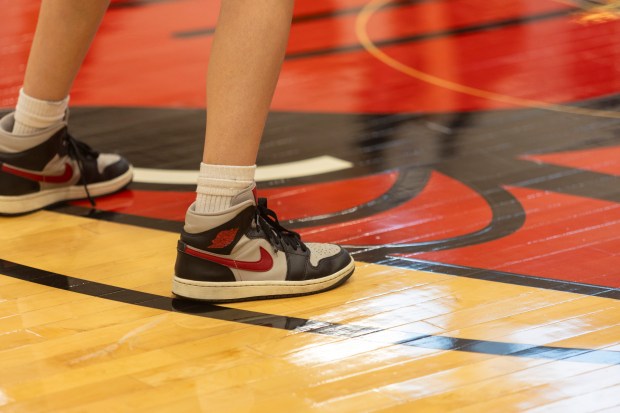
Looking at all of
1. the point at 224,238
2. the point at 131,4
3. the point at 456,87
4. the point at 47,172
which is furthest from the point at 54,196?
the point at 131,4

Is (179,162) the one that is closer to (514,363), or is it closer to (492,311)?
(492,311)

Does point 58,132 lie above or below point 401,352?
above

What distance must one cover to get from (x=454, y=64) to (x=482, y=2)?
2.69 feet

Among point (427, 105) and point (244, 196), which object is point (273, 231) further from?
point (427, 105)

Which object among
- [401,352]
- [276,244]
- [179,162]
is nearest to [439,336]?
[401,352]

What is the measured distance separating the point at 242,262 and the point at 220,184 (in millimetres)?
133

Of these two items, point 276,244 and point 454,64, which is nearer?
point 276,244

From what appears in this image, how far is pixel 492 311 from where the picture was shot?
1.68 metres

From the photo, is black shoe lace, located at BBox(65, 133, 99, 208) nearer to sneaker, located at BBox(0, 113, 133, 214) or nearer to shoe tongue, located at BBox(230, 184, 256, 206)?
sneaker, located at BBox(0, 113, 133, 214)

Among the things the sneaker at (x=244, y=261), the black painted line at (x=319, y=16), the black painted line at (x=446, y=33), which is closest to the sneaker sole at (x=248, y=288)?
the sneaker at (x=244, y=261)

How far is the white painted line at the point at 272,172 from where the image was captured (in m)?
2.34

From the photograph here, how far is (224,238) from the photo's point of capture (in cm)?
174

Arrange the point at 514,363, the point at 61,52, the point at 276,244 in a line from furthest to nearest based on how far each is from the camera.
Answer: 1. the point at 61,52
2. the point at 276,244
3. the point at 514,363

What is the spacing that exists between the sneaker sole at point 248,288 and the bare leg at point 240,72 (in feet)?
0.62
